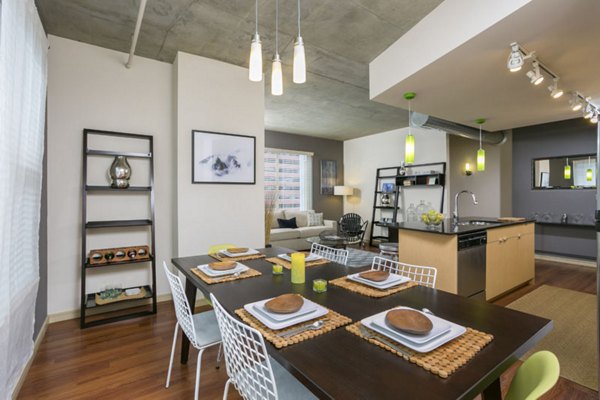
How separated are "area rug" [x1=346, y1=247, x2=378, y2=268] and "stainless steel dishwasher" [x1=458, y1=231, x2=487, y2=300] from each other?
2.03 m

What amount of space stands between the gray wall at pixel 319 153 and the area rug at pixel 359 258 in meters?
1.88

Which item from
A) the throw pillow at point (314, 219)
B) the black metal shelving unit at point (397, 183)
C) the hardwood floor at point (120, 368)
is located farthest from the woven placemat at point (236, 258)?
the throw pillow at point (314, 219)

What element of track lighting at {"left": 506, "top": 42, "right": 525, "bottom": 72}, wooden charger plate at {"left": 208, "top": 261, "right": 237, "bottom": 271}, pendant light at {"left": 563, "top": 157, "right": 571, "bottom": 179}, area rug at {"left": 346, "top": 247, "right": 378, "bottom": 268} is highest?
track lighting at {"left": 506, "top": 42, "right": 525, "bottom": 72}

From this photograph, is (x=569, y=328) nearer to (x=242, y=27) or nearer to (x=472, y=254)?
(x=472, y=254)

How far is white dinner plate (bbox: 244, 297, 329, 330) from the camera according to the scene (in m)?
1.09

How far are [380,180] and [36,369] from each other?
21.7 ft

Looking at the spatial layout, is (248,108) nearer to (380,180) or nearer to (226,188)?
(226,188)

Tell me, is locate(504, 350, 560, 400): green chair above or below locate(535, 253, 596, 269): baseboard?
above

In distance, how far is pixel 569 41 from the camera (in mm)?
2168

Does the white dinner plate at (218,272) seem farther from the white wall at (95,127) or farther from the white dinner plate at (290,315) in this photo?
the white wall at (95,127)

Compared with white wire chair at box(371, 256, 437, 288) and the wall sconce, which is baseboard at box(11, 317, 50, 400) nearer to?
white wire chair at box(371, 256, 437, 288)

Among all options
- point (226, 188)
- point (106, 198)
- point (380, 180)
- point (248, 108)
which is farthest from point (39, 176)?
point (380, 180)

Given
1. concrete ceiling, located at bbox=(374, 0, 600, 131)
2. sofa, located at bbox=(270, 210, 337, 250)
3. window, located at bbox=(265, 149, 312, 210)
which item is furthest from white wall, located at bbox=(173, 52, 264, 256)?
window, located at bbox=(265, 149, 312, 210)

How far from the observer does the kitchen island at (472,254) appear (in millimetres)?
2877
